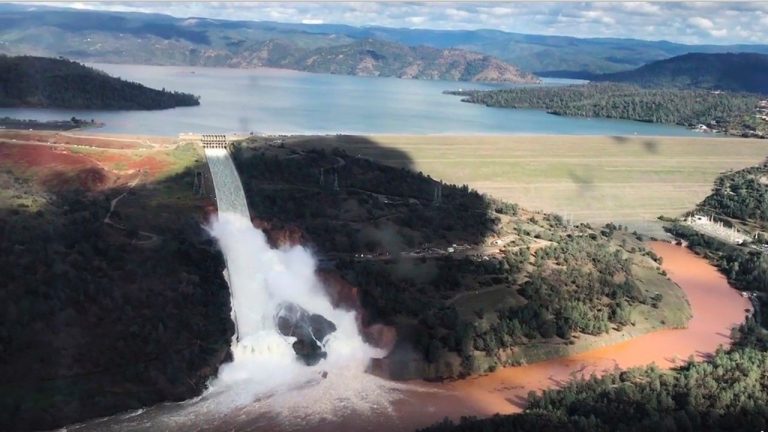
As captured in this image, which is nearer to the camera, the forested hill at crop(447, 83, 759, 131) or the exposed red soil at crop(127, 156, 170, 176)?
the exposed red soil at crop(127, 156, 170, 176)

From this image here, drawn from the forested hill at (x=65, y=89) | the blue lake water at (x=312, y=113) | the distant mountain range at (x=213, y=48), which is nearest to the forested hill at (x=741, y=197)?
the blue lake water at (x=312, y=113)

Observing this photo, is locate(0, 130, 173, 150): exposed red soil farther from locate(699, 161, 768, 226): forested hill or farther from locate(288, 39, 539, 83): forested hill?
locate(288, 39, 539, 83): forested hill

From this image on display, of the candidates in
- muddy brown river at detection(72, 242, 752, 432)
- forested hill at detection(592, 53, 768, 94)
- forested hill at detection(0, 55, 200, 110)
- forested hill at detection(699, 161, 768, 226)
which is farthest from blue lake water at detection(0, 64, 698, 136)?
forested hill at detection(592, 53, 768, 94)

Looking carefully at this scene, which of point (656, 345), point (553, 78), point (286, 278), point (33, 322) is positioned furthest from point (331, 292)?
point (553, 78)

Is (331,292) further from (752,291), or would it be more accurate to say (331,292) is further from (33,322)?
Answer: (752,291)

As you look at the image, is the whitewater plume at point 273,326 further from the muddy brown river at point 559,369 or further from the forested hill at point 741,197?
the forested hill at point 741,197
